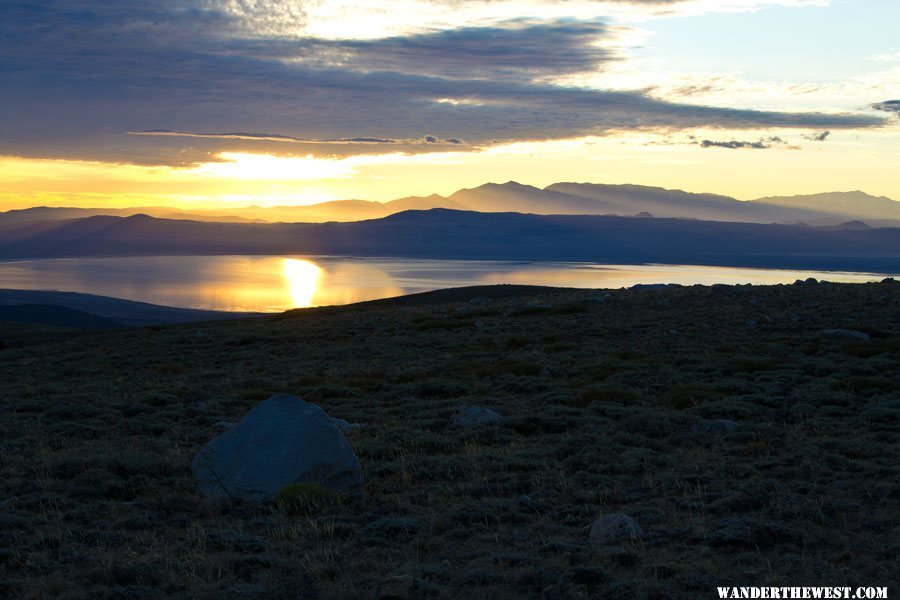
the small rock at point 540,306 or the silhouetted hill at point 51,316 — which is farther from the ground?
the small rock at point 540,306

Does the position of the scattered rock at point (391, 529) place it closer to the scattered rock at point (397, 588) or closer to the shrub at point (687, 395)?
the scattered rock at point (397, 588)

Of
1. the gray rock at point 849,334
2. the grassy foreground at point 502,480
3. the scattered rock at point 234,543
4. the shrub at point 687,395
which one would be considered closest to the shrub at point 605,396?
the grassy foreground at point 502,480

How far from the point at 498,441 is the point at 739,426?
14.7ft

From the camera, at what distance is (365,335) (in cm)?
3697

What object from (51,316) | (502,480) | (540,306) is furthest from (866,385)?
(51,316)

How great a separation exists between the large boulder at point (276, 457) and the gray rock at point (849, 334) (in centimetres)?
2108

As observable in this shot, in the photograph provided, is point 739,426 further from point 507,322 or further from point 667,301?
point 667,301

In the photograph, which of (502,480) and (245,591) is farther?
(502,480)

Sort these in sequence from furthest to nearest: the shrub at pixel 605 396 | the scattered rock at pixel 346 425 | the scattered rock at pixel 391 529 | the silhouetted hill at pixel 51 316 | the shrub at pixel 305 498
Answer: the silhouetted hill at pixel 51 316
the shrub at pixel 605 396
the scattered rock at pixel 346 425
the shrub at pixel 305 498
the scattered rock at pixel 391 529

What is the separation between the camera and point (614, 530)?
837cm

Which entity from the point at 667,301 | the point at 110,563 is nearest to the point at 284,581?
the point at 110,563

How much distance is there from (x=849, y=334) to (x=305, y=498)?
22392 millimetres

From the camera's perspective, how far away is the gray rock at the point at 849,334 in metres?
25.7

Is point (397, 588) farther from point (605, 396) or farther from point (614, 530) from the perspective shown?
point (605, 396)
